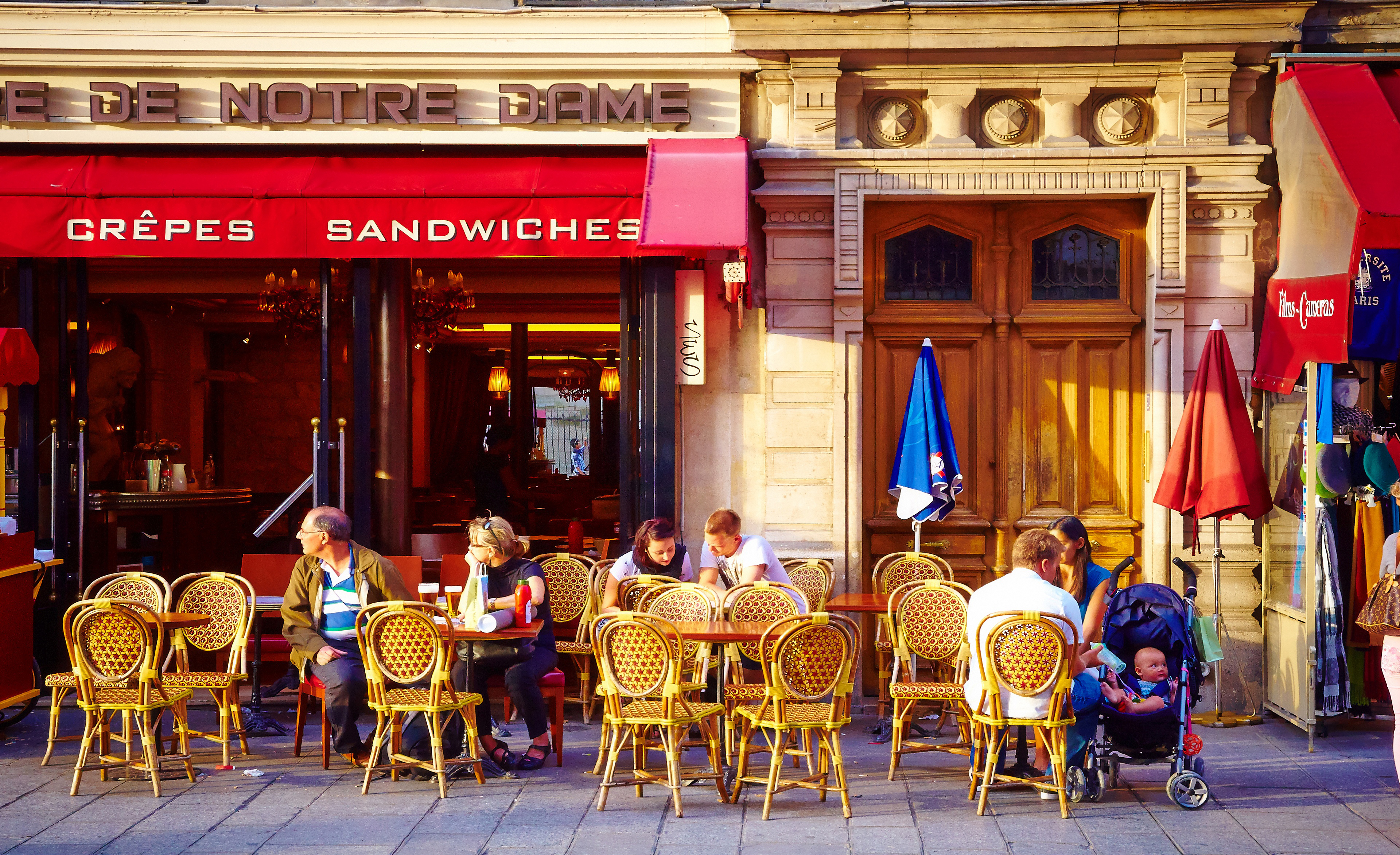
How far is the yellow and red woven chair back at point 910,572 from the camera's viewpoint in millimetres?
8914

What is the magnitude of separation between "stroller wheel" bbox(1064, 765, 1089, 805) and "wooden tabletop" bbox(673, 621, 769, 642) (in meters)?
1.68

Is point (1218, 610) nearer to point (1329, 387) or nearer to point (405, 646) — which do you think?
point (1329, 387)

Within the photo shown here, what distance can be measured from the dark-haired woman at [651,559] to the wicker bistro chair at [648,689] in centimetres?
148

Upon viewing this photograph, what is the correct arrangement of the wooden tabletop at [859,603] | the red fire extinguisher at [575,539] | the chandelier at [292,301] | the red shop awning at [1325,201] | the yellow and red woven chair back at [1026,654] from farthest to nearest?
1. the chandelier at [292,301]
2. the red fire extinguisher at [575,539]
3. the wooden tabletop at [859,603]
4. the red shop awning at [1325,201]
5. the yellow and red woven chair back at [1026,654]

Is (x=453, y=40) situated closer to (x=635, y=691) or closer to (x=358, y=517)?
(x=358, y=517)

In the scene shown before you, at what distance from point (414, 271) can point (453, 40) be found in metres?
3.26

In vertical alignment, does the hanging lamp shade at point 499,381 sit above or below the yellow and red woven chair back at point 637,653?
above

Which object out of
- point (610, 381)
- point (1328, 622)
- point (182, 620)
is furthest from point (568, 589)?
point (610, 381)

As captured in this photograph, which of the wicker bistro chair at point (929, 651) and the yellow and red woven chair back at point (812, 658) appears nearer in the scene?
the yellow and red woven chair back at point (812, 658)

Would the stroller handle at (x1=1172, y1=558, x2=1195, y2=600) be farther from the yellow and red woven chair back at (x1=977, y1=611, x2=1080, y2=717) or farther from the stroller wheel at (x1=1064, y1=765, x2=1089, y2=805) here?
the stroller wheel at (x1=1064, y1=765, x2=1089, y2=805)

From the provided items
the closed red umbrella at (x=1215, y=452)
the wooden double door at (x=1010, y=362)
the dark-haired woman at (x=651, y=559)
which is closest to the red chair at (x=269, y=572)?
the dark-haired woman at (x=651, y=559)

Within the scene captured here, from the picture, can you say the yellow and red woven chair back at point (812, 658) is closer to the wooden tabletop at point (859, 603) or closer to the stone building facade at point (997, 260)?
the wooden tabletop at point (859, 603)

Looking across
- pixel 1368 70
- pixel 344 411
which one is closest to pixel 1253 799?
pixel 1368 70

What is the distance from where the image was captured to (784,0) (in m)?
9.36
